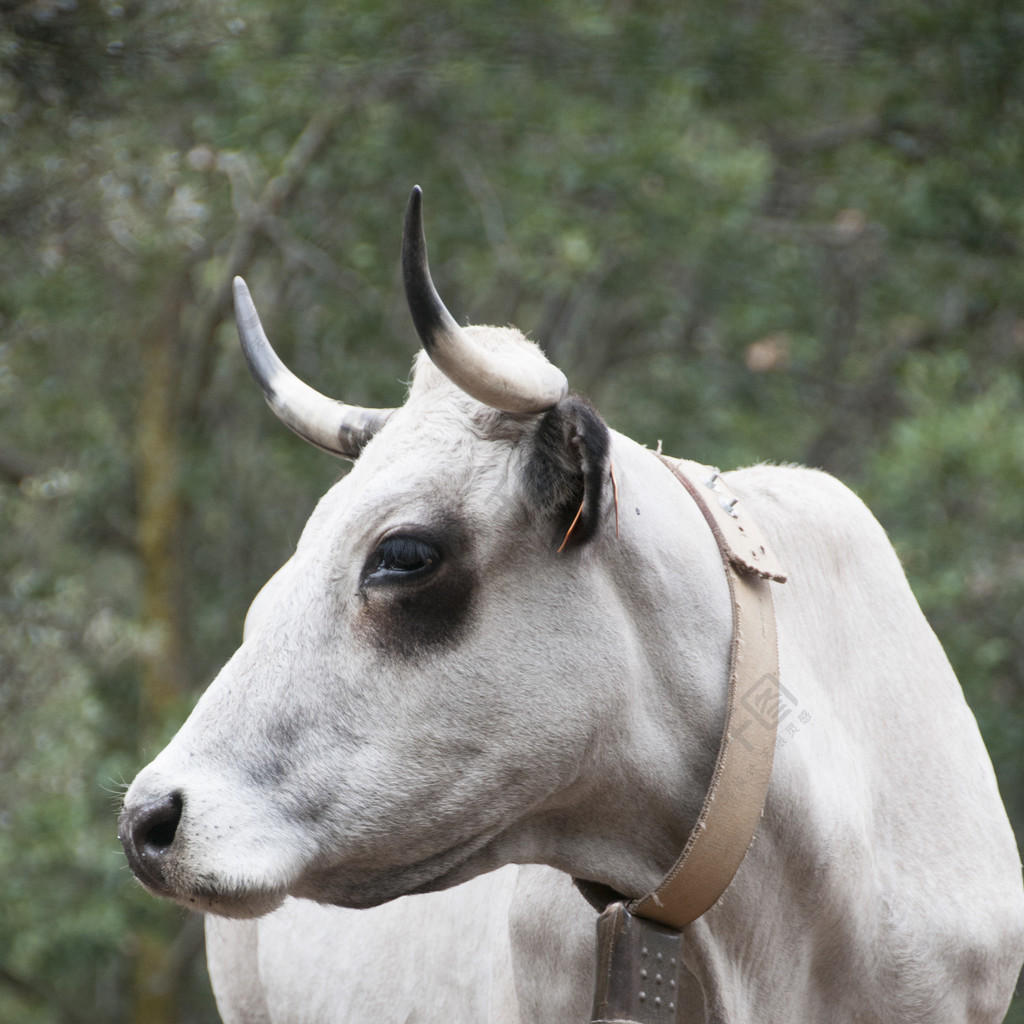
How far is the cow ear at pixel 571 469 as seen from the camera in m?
2.33

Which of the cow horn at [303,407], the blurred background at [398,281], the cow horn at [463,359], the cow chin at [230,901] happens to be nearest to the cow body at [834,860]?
the cow horn at [463,359]

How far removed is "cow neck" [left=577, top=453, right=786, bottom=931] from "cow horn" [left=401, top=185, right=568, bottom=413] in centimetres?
56

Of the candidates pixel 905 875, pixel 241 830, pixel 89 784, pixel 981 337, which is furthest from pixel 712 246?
pixel 241 830

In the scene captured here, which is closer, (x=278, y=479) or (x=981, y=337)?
(x=981, y=337)

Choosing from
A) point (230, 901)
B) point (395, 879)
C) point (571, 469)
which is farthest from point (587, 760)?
point (230, 901)

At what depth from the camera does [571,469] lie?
2.37 meters

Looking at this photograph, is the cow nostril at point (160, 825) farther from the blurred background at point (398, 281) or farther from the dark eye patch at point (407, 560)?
the blurred background at point (398, 281)

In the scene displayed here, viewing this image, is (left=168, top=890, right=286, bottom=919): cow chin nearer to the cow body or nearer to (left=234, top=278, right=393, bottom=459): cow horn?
the cow body

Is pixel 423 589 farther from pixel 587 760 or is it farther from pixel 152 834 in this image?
pixel 152 834

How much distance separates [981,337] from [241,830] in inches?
396

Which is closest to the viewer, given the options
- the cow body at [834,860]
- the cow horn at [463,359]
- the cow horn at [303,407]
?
the cow horn at [463,359]

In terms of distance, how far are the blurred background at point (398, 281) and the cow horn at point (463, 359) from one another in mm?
4078

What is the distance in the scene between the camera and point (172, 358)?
38.1 ft

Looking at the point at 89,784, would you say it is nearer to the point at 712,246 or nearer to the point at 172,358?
the point at 172,358
